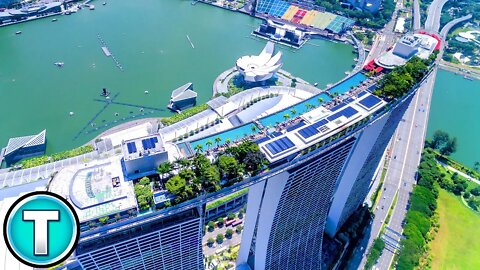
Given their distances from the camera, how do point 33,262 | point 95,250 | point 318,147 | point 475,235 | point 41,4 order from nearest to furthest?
point 33,262, point 95,250, point 318,147, point 475,235, point 41,4

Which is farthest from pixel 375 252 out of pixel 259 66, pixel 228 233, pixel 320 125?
pixel 259 66

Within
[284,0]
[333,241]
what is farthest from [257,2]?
[333,241]

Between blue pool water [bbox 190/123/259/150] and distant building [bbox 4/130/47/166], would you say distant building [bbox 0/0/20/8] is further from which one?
blue pool water [bbox 190/123/259/150]

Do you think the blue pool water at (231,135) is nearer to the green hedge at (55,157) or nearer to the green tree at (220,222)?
the green tree at (220,222)

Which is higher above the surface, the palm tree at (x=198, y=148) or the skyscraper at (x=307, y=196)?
the palm tree at (x=198, y=148)

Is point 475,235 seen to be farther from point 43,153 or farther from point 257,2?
point 257,2

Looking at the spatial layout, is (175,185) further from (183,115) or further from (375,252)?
(183,115)

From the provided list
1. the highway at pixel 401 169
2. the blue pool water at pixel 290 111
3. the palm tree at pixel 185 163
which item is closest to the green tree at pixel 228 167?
the palm tree at pixel 185 163
